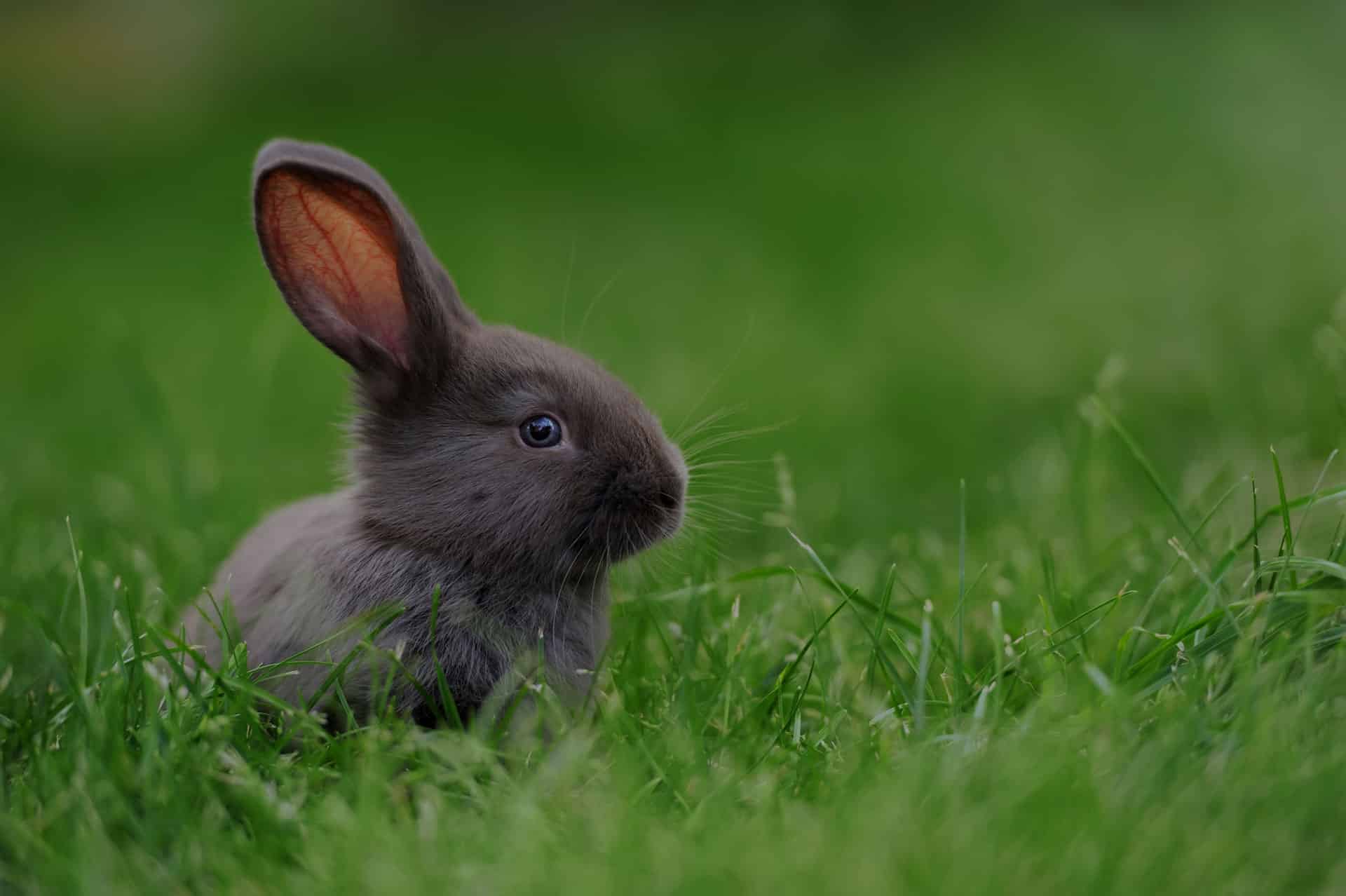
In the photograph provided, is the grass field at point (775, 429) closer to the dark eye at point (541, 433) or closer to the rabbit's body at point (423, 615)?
the rabbit's body at point (423, 615)

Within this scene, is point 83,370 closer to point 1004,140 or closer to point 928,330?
point 928,330

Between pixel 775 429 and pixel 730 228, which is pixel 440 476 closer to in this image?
pixel 775 429

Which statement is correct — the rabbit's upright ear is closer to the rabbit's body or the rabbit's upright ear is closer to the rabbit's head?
the rabbit's head

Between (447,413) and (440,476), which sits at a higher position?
(447,413)

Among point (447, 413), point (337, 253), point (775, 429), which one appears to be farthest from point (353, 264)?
point (775, 429)

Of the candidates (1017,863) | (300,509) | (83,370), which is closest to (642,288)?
(83,370)

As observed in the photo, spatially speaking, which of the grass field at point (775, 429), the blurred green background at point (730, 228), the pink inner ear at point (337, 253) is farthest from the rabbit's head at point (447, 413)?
the blurred green background at point (730, 228)
